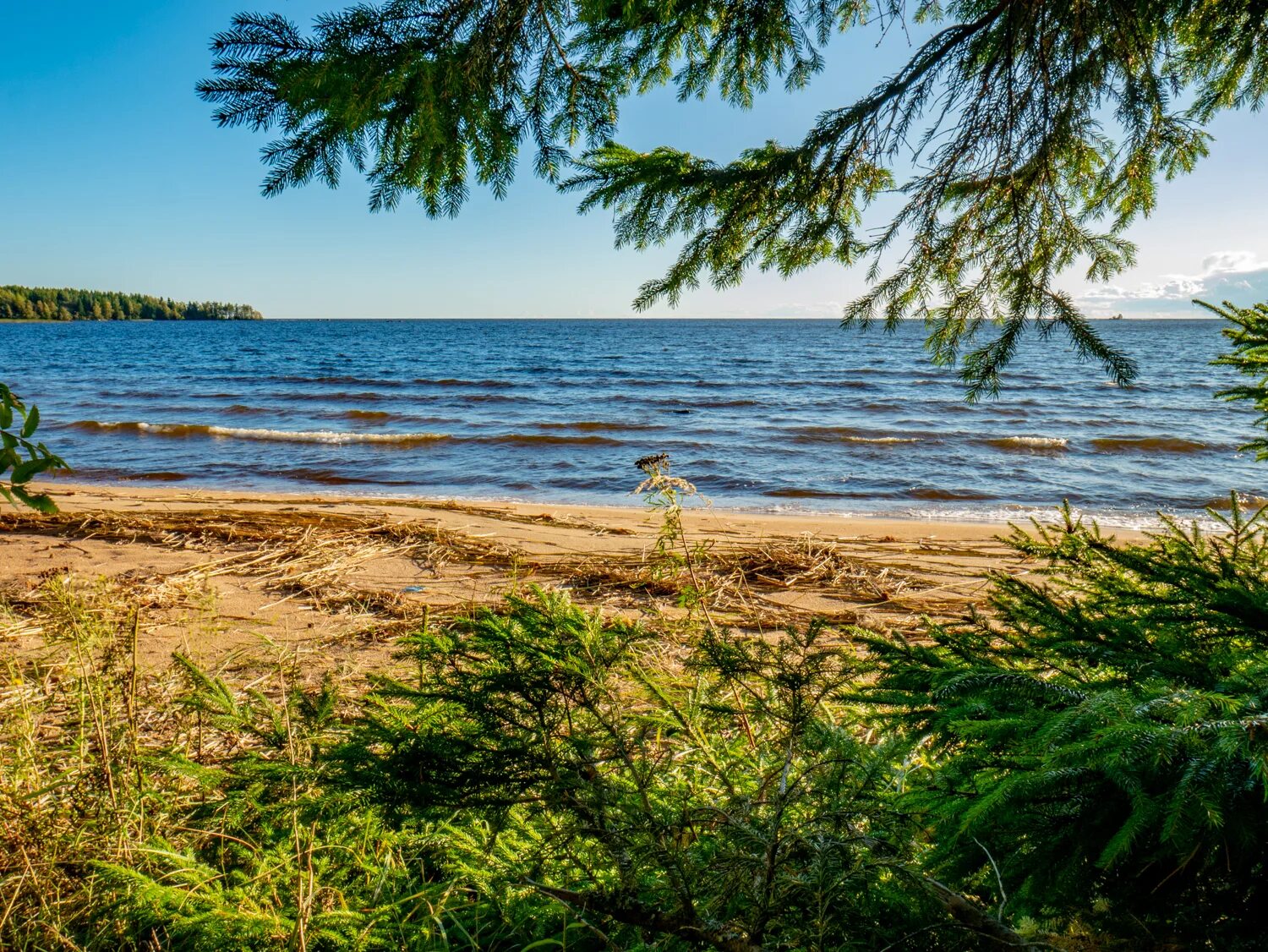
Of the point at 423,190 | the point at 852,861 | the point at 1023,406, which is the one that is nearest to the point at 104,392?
the point at 423,190

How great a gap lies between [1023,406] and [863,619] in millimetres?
19815

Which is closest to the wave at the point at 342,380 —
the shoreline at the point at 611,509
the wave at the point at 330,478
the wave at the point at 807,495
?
the wave at the point at 330,478

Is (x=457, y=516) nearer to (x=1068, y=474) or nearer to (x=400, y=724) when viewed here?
(x=400, y=724)

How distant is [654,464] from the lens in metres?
2.27

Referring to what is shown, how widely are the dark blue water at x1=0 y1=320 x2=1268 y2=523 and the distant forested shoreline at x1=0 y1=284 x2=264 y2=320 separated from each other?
116395 millimetres

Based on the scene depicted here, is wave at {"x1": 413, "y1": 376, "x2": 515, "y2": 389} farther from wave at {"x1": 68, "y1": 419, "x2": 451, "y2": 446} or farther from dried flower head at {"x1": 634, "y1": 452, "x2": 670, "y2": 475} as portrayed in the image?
dried flower head at {"x1": 634, "y1": 452, "x2": 670, "y2": 475}

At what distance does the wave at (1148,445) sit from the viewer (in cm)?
1436

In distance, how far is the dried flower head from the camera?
2.15 meters

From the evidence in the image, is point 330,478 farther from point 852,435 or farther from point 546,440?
point 852,435

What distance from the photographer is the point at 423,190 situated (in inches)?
98.0

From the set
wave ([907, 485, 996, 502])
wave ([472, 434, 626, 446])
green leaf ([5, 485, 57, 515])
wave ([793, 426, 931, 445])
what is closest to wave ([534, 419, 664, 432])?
wave ([472, 434, 626, 446])

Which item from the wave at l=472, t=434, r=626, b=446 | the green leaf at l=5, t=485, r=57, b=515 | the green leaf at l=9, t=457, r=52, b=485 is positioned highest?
the green leaf at l=9, t=457, r=52, b=485

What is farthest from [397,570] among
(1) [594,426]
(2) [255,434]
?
(2) [255,434]

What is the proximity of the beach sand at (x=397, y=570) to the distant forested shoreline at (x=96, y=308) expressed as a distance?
150m
